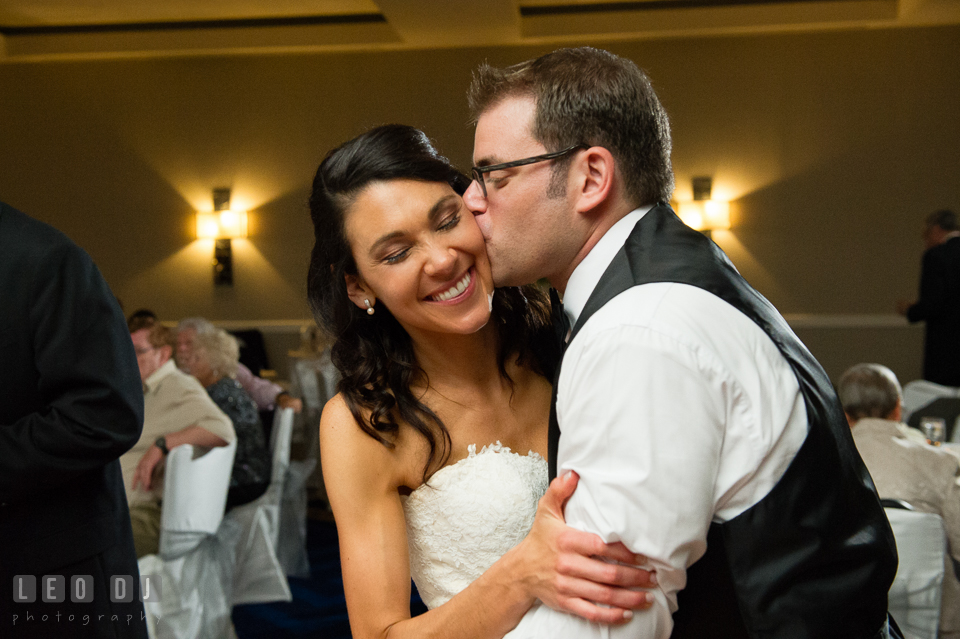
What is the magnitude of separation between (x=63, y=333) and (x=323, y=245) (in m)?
0.55

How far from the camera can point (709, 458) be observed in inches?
37.9

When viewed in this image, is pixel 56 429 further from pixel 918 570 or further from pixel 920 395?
pixel 920 395

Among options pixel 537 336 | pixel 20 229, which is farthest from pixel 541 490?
pixel 20 229

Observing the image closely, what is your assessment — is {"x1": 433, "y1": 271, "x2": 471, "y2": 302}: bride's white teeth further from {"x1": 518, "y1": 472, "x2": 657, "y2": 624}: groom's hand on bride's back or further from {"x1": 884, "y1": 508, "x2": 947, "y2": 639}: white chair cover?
{"x1": 884, "y1": 508, "x2": 947, "y2": 639}: white chair cover

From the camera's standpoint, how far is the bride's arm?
1.01 meters

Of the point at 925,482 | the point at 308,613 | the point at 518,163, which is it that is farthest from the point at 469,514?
the point at 308,613

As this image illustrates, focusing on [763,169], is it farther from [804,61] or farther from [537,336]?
[537,336]

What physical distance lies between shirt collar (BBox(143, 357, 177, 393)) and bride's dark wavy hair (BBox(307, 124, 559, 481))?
2093mm

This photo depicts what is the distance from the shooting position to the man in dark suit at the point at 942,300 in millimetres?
5426

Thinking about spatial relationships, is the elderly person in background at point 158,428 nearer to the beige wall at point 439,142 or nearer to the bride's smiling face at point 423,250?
the bride's smiling face at point 423,250

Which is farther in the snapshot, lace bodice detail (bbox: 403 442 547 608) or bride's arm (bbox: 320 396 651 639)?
lace bodice detail (bbox: 403 442 547 608)

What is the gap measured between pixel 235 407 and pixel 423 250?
8.42 feet

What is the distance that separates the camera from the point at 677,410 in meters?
0.95

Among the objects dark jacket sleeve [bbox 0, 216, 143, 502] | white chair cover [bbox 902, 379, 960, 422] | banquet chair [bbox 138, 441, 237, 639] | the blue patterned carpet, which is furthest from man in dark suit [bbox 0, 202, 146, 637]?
white chair cover [bbox 902, 379, 960, 422]
